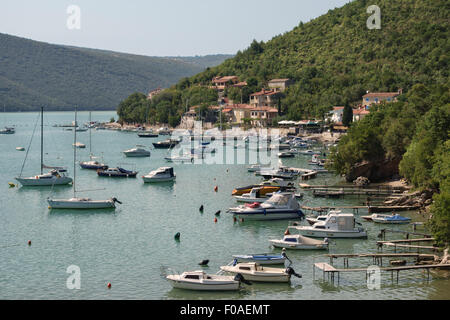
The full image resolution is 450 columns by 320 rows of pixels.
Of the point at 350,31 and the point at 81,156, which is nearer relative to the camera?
the point at 81,156

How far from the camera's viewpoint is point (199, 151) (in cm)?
10625

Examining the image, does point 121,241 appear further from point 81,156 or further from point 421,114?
point 81,156

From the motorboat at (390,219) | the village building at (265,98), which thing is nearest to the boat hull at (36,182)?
the motorboat at (390,219)

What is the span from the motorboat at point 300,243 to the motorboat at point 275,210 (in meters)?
8.79

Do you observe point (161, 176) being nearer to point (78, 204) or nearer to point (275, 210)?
point (78, 204)

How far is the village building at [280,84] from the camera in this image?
176250 mm

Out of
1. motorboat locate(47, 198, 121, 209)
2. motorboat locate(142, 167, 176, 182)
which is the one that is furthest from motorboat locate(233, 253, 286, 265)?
motorboat locate(142, 167, 176, 182)

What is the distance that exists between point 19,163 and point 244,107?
261 ft

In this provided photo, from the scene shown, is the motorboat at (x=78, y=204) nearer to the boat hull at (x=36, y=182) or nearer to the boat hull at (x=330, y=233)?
the boat hull at (x=36, y=182)

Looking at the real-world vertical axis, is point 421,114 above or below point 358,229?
above
